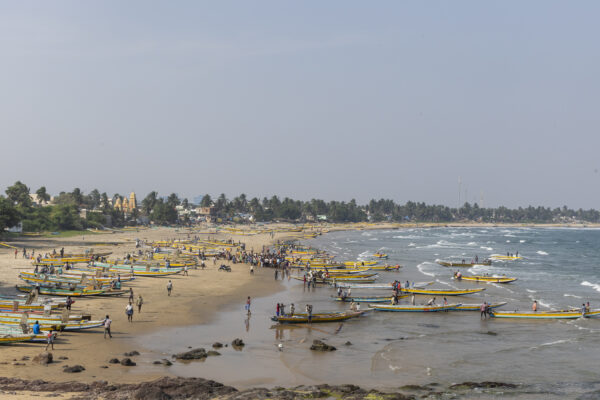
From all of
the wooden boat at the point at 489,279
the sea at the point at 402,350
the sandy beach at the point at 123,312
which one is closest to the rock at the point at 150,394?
the sandy beach at the point at 123,312

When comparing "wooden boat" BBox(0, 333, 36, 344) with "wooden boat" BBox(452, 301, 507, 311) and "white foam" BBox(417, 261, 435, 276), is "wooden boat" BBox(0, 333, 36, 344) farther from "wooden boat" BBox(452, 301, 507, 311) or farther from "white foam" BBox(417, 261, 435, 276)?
"white foam" BBox(417, 261, 435, 276)

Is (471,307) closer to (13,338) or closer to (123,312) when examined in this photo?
(123,312)

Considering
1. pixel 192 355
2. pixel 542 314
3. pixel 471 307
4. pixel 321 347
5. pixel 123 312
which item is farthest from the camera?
pixel 471 307

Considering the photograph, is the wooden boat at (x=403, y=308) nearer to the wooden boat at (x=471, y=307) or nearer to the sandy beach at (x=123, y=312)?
the wooden boat at (x=471, y=307)

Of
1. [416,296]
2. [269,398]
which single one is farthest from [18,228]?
[269,398]

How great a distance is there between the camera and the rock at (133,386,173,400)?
17.4 m

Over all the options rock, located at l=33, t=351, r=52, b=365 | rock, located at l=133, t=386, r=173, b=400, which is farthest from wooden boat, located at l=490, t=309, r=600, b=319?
rock, located at l=33, t=351, r=52, b=365

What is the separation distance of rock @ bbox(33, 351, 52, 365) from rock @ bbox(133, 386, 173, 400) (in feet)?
19.2

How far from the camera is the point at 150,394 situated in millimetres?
17547

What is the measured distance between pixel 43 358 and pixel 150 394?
6689 millimetres

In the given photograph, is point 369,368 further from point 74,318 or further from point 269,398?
point 74,318

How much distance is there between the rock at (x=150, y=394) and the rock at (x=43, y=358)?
5864 mm

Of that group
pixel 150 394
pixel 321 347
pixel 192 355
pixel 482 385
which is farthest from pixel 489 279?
pixel 150 394

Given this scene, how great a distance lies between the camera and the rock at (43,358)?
21.1 m
